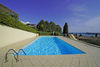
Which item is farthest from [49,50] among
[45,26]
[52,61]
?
[45,26]

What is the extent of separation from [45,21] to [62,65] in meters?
33.1

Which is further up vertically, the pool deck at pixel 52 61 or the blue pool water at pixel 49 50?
the pool deck at pixel 52 61

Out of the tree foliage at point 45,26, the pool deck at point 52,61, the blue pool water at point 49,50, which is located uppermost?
the tree foliage at point 45,26

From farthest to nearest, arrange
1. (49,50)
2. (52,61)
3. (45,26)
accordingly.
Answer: (45,26)
(49,50)
(52,61)

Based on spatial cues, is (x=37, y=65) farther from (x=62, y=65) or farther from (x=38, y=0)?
(x=38, y=0)

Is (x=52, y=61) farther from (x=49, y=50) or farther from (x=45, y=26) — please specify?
(x=45, y=26)

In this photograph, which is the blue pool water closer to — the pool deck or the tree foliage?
the pool deck

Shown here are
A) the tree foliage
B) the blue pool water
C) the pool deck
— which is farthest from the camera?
the tree foliage

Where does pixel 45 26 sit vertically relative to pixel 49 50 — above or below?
above

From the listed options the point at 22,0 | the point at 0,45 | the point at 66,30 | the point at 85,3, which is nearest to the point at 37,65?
the point at 0,45

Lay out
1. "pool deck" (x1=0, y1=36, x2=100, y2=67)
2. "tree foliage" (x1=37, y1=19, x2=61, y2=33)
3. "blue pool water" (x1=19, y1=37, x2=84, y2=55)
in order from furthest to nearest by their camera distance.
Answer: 1. "tree foliage" (x1=37, y1=19, x2=61, y2=33)
2. "blue pool water" (x1=19, y1=37, x2=84, y2=55)
3. "pool deck" (x1=0, y1=36, x2=100, y2=67)

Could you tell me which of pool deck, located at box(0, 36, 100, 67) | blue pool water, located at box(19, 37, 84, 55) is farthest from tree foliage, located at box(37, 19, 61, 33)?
pool deck, located at box(0, 36, 100, 67)

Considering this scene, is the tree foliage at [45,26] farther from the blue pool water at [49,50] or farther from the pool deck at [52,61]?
the pool deck at [52,61]

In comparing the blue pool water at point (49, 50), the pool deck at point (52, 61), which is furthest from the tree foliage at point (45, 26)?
the pool deck at point (52, 61)
